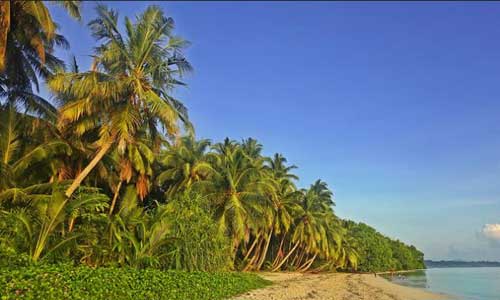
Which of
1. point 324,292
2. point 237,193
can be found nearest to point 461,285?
point 324,292

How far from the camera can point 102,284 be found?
10.7 m

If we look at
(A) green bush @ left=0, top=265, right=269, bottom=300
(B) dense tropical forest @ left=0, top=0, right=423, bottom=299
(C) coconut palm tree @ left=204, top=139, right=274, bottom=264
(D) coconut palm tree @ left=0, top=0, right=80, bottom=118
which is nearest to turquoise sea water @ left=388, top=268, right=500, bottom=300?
(C) coconut palm tree @ left=204, top=139, right=274, bottom=264

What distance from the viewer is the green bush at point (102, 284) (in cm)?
859

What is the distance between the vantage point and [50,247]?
12672mm

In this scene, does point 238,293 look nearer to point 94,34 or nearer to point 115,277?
point 115,277

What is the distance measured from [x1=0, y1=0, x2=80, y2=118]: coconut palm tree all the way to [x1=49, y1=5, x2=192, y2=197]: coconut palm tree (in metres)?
1.63

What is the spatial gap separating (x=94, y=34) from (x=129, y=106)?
12.9 feet

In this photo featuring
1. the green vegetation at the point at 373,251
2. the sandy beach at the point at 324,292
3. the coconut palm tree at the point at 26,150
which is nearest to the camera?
the coconut palm tree at the point at 26,150

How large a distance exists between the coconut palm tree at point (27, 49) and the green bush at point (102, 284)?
893cm

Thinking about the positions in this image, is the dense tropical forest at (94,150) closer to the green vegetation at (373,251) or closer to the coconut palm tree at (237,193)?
the coconut palm tree at (237,193)

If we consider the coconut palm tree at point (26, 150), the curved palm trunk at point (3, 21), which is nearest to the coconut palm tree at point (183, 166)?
the coconut palm tree at point (26, 150)

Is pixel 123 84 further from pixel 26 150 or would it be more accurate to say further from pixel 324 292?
pixel 324 292

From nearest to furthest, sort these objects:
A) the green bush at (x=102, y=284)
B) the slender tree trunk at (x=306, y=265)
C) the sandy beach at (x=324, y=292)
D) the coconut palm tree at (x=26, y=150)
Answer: the green bush at (x=102, y=284) → the coconut palm tree at (x=26, y=150) → the sandy beach at (x=324, y=292) → the slender tree trunk at (x=306, y=265)

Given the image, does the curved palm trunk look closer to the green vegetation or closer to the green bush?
the green bush
